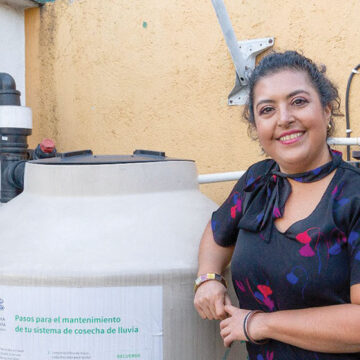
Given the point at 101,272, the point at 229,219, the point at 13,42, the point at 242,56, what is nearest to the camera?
the point at 101,272

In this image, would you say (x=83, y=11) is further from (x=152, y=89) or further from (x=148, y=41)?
(x=152, y=89)

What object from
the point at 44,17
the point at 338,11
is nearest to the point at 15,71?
the point at 44,17

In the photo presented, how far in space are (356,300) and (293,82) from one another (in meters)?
0.53

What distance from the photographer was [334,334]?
3.14ft

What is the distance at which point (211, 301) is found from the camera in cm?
118

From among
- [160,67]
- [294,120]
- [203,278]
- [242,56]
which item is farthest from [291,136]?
[160,67]

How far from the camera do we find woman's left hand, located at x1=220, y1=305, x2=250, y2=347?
1.10 metres

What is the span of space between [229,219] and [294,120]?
1.09 feet

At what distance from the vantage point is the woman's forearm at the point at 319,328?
3.11ft

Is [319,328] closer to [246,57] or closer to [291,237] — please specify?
[291,237]

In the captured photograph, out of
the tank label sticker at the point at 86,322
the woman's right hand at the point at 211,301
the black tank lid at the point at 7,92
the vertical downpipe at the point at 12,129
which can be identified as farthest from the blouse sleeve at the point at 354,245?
the black tank lid at the point at 7,92

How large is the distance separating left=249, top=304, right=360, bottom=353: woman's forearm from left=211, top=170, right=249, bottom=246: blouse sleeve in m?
0.29

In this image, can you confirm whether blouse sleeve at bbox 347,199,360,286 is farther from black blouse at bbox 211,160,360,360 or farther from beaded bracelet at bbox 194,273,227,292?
beaded bracelet at bbox 194,273,227,292

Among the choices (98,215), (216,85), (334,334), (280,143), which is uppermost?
(216,85)
